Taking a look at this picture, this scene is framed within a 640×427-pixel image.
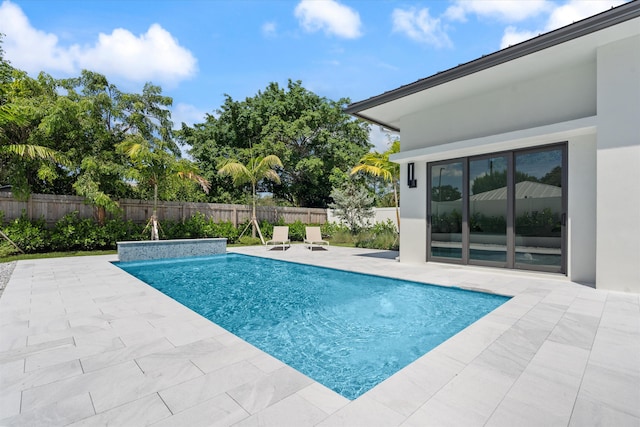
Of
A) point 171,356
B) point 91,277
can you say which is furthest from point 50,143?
point 171,356

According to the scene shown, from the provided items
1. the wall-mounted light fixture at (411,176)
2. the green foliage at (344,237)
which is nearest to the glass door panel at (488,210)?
the wall-mounted light fixture at (411,176)

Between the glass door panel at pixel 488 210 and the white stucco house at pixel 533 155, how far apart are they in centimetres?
2

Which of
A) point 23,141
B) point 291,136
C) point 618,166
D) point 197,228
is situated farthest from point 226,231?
point 618,166

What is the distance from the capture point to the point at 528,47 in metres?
5.30

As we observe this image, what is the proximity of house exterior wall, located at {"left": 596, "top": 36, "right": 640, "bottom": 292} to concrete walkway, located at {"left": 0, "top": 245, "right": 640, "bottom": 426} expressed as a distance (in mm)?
1209

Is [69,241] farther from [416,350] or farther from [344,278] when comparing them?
[416,350]

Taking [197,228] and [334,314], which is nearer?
[334,314]

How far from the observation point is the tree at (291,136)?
60.3 feet

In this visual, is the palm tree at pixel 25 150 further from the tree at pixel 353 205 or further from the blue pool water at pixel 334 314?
the tree at pixel 353 205

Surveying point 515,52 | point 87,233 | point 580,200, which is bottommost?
point 87,233

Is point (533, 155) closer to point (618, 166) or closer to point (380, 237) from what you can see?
point (618, 166)

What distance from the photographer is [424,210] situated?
27.2 feet

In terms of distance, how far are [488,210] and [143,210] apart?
12.5 meters

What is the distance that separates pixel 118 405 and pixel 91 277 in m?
5.75
